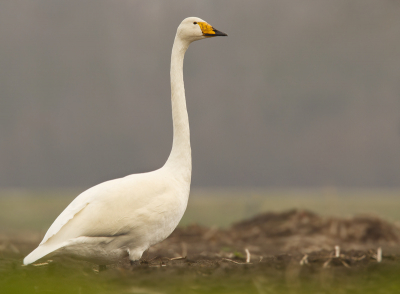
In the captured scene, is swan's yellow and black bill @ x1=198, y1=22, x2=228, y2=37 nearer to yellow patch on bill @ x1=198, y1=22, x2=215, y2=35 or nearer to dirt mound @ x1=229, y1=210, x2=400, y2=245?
yellow patch on bill @ x1=198, y1=22, x2=215, y2=35

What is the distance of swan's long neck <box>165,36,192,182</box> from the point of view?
16.8 ft

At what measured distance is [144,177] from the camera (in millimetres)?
4711

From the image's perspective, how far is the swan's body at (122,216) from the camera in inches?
163

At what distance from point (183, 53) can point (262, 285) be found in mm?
4323

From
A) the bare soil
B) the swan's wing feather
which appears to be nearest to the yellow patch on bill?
the swan's wing feather

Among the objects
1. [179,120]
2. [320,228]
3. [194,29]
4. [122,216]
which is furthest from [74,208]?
[320,228]

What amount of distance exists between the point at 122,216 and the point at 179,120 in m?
1.57

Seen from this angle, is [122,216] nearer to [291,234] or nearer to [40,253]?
[40,253]

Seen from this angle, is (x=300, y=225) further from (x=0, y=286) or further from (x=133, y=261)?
(x=0, y=286)

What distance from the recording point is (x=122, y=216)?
14.1ft

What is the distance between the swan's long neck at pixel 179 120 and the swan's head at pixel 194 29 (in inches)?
3.9

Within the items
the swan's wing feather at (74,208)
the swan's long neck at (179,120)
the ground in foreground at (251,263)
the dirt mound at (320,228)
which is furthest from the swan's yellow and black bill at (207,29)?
the dirt mound at (320,228)

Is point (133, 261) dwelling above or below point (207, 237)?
above

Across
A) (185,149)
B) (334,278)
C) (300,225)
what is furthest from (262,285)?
(300,225)
